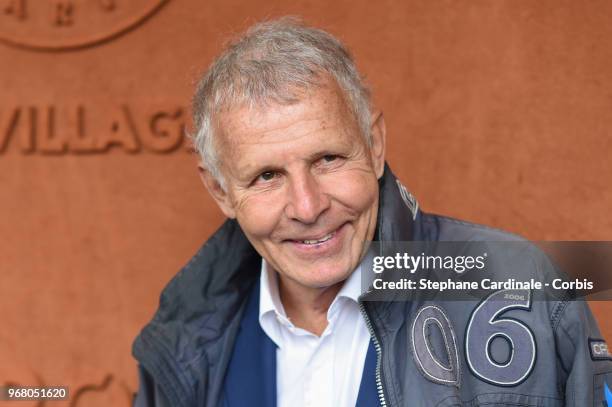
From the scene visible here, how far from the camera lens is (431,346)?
2.06 metres

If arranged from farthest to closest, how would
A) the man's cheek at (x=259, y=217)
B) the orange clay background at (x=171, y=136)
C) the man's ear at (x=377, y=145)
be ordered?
1. the orange clay background at (x=171, y=136)
2. the man's ear at (x=377, y=145)
3. the man's cheek at (x=259, y=217)

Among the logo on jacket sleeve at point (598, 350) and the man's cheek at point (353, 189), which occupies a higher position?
the man's cheek at point (353, 189)

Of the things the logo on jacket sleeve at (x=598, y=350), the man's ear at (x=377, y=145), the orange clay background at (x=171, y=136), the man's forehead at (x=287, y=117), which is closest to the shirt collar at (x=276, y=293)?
the man's ear at (x=377, y=145)

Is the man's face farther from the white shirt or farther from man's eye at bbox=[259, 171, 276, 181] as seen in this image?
the white shirt

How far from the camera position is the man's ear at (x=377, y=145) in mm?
2203

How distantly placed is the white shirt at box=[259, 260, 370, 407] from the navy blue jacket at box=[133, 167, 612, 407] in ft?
0.28

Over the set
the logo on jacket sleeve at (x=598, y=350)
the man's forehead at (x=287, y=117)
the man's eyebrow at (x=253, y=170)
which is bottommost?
the logo on jacket sleeve at (x=598, y=350)

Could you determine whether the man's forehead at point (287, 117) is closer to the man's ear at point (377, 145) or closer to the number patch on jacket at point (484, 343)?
the man's ear at point (377, 145)

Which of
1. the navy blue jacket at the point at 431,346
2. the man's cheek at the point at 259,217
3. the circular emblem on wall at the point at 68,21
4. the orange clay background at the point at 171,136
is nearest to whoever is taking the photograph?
the navy blue jacket at the point at 431,346

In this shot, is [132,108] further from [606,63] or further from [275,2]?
[606,63]

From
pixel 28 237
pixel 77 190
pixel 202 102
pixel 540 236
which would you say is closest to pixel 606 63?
pixel 540 236

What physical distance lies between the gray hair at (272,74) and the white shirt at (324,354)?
40 centimetres

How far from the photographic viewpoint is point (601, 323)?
2832 millimetres

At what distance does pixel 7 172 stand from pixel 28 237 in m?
0.26
